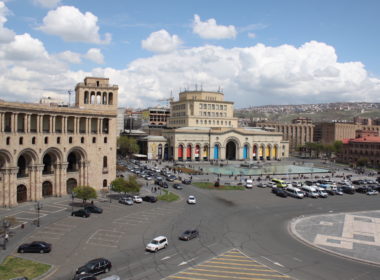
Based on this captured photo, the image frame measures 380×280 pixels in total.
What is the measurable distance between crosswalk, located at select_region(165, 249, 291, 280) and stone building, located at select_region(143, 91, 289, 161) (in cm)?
8441

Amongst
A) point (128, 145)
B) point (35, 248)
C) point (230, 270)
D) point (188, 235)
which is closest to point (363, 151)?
point (128, 145)

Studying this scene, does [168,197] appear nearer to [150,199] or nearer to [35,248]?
[150,199]

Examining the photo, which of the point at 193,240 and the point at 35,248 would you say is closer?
the point at 35,248

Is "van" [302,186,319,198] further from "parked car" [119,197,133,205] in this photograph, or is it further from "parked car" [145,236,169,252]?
"parked car" [145,236,169,252]

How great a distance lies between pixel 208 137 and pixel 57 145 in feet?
227

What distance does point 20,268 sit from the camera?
1135 inches

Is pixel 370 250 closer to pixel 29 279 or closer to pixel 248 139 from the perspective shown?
pixel 29 279

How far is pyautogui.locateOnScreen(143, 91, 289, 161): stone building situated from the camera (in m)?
117

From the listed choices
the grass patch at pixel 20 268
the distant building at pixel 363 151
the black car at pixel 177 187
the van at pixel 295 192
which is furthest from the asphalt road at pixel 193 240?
the distant building at pixel 363 151

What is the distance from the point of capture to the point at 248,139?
126 metres

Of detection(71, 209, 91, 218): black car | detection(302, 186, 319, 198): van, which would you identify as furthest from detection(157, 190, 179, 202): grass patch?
detection(302, 186, 319, 198): van

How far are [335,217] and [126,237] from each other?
1106 inches

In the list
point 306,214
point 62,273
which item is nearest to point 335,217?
point 306,214

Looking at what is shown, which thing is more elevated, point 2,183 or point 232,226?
point 2,183
